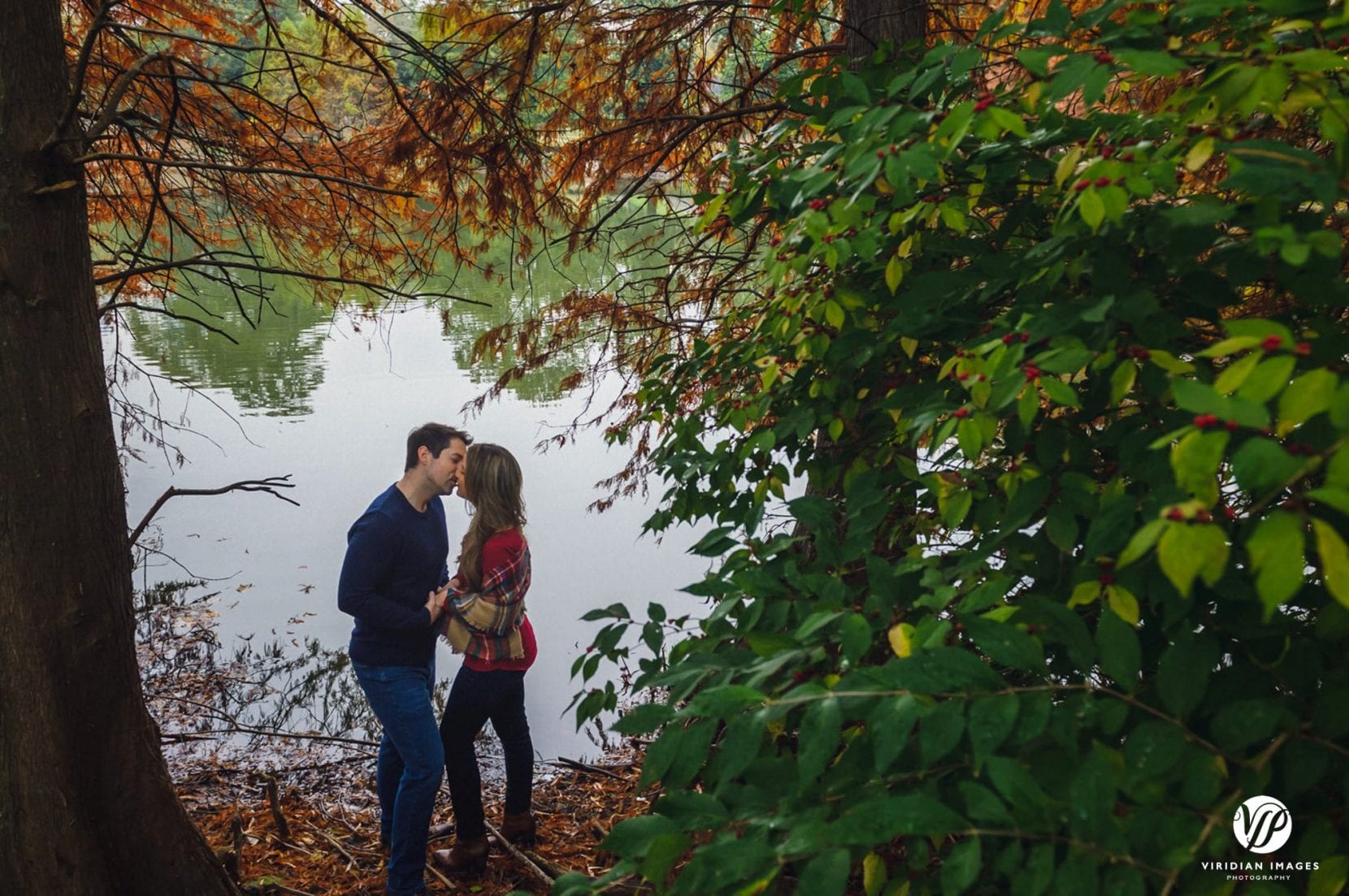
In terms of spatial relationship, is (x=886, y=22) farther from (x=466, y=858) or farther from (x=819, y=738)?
(x=466, y=858)

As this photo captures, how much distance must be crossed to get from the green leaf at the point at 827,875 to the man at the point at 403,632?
2.59 meters

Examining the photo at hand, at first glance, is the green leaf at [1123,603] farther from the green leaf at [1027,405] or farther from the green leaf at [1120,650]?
the green leaf at [1027,405]

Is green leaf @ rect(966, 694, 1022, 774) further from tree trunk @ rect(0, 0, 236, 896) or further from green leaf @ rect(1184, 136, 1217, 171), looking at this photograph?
tree trunk @ rect(0, 0, 236, 896)

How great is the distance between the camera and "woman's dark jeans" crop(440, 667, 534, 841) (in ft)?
11.9

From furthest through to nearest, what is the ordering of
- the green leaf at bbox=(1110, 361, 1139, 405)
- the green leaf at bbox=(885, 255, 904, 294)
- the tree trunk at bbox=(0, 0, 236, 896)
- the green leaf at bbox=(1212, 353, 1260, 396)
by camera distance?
1. the tree trunk at bbox=(0, 0, 236, 896)
2. the green leaf at bbox=(885, 255, 904, 294)
3. the green leaf at bbox=(1110, 361, 1139, 405)
4. the green leaf at bbox=(1212, 353, 1260, 396)

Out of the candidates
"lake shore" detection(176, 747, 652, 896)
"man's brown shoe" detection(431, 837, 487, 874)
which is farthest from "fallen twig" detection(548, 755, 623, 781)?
"man's brown shoe" detection(431, 837, 487, 874)

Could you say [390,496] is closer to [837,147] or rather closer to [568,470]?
[837,147]

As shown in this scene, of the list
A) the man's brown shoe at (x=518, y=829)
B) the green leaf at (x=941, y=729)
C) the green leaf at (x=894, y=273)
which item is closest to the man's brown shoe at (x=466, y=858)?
the man's brown shoe at (x=518, y=829)

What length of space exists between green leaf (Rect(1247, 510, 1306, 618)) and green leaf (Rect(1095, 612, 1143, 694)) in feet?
0.95

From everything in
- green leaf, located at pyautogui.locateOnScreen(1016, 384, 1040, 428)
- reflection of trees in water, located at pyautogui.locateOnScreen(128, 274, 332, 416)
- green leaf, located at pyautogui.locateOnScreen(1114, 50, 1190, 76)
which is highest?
reflection of trees in water, located at pyautogui.locateOnScreen(128, 274, 332, 416)

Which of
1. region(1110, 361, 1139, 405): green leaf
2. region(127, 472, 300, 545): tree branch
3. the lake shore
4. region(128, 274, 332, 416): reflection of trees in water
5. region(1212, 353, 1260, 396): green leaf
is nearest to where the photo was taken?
region(1212, 353, 1260, 396): green leaf

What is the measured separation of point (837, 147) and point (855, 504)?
681mm

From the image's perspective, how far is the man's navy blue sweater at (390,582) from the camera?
129 inches

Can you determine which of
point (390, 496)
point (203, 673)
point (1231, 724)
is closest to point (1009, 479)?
point (1231, 724)
